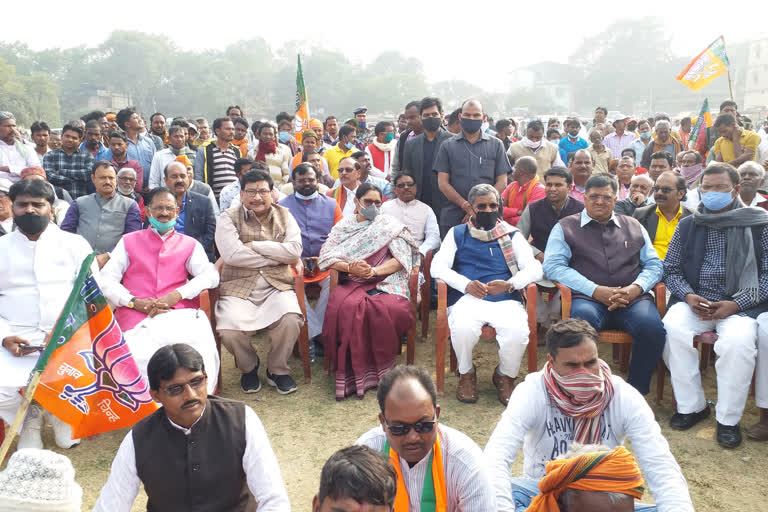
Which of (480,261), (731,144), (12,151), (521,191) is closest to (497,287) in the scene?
(480,261)

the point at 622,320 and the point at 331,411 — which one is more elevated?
the point at 622,320

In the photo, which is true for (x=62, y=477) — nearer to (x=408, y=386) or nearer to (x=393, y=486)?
(x=393, y=486)

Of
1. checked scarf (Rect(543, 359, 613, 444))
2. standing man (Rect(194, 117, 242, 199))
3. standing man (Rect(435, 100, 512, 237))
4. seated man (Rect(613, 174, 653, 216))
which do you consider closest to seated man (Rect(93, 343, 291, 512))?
checked scarf (Rect(543, 359, 613, 444))

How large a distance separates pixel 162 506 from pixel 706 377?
14.8 feet

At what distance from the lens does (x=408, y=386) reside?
2344 millimetres

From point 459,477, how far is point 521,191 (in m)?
4.61

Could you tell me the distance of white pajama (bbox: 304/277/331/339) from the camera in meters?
5.79

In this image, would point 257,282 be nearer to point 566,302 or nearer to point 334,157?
point 566,302

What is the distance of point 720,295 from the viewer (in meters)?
4.41

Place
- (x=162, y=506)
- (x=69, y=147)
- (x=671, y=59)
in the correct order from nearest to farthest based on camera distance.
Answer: (x=162, y=506)
(x=69, y=147)
(x=671, y=59)

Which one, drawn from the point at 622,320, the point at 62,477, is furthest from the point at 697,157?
the point at 62,477

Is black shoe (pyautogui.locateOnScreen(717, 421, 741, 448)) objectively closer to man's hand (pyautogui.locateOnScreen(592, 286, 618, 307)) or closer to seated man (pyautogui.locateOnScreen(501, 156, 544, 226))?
man's hand (pyautogui.locateOnScreen(592, 286, 618, 307))

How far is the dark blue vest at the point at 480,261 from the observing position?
5102mm

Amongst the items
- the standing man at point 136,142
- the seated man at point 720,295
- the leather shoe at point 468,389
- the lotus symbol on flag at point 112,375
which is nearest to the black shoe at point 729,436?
the seated man at point 720,295
